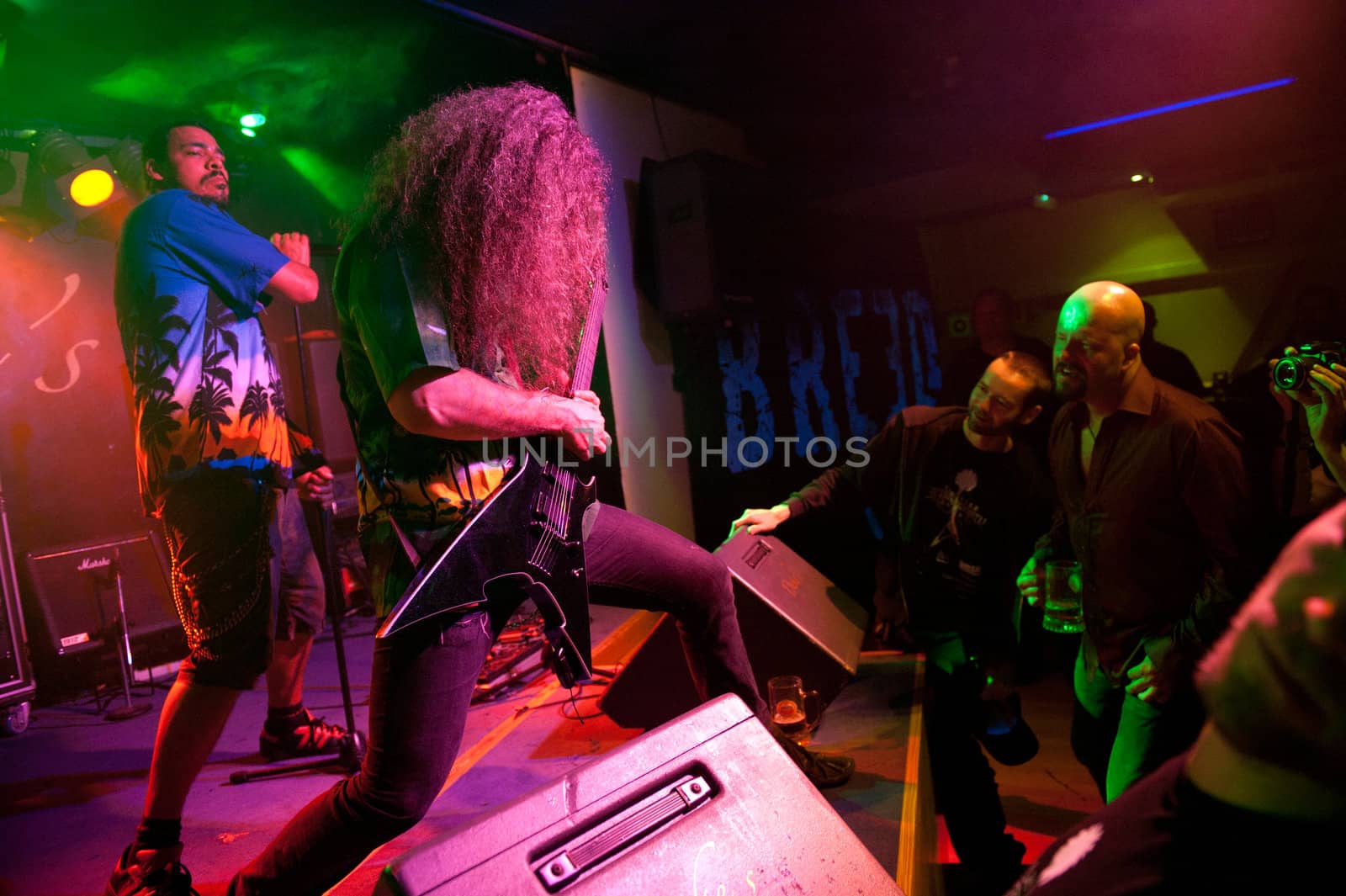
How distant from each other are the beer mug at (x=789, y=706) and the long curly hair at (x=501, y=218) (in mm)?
1362

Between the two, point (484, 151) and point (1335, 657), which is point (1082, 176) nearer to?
point (484, 151)

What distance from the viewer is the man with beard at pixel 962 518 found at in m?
2.98

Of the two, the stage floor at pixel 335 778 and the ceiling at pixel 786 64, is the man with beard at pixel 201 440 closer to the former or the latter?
the stage floor at pixel 335 778

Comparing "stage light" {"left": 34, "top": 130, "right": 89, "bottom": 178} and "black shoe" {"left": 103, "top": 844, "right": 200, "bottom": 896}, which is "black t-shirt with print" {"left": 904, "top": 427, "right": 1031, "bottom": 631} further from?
"stage light" {"left": 34, "top": 130, "right": 89, "bottom": 178}

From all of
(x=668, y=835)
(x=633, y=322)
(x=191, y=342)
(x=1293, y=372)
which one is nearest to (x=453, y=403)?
(x=668, y=835)

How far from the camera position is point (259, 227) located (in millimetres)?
5992

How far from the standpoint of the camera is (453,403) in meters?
1.47

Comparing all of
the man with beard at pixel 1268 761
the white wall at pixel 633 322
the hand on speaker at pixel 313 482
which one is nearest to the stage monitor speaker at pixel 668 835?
the man with beard at pixel 1268 761

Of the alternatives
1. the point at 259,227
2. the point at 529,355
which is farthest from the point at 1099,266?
the point at 259,227

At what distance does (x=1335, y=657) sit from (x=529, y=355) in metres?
1.57

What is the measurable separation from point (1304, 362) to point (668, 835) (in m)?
1.75

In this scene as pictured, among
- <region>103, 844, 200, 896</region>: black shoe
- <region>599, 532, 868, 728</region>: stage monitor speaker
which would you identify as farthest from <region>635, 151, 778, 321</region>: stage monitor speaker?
<region>103, 844, 200, 896</region>: black shoe

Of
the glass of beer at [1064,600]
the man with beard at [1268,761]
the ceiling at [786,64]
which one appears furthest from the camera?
the ceiling at [786,64]

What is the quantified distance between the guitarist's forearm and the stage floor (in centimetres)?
104
